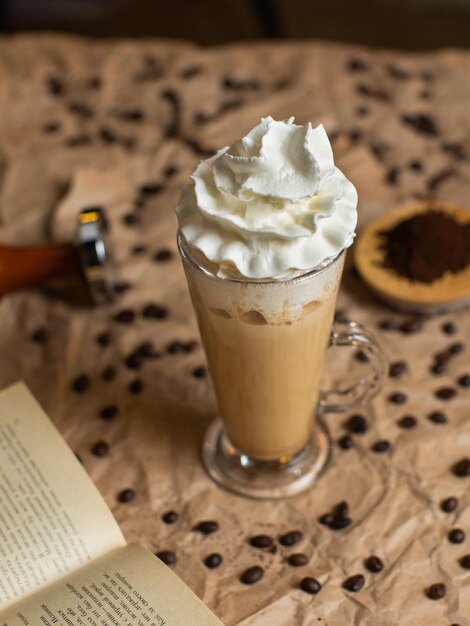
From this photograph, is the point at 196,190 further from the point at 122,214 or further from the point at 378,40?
the point at 378,40

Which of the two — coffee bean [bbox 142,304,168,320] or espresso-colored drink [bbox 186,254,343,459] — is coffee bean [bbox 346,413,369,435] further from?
coffee bean [bbox 142,304,168,320]

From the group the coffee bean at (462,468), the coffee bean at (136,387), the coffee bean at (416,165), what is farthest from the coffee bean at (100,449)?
the coffee bean at (416,165)

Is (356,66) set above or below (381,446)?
above

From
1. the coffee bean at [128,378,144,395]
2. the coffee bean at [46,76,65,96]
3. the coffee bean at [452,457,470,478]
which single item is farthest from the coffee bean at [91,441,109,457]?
the coffee bean at [46,76,65,96]

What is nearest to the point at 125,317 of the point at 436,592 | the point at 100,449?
the point at 100,449

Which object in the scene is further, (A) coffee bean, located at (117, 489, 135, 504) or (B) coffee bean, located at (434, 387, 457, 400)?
(B) coffee bean, located at (434, 387, 457, 400)

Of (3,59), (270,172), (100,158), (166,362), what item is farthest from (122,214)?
(270,172)

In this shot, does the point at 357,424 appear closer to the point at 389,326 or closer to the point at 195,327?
the point at 389,326

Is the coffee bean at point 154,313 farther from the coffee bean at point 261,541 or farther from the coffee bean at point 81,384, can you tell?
the coffee bean at point 261,541
